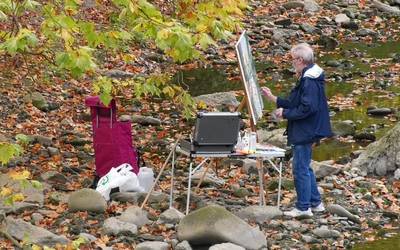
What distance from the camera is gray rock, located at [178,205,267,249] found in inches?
336

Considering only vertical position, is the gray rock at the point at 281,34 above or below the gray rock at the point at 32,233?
above

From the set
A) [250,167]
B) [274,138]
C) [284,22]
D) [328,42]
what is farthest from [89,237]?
[284,22]

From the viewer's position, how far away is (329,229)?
941 centimetres

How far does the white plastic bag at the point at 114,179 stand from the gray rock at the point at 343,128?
5.36 m

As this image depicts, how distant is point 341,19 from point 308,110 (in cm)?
1769

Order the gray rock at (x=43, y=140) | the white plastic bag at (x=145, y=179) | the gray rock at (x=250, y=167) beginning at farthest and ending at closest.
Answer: the gray rock at (x=43, y=140) → the gray rock at (x=250, y=167) → the white plastic bag at (x=145, y=179)

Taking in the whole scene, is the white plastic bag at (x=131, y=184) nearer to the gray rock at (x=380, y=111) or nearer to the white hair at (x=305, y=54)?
the white hair at (x=305, y=54)

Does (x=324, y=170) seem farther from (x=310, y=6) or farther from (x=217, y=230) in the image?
(x=310, y=6)

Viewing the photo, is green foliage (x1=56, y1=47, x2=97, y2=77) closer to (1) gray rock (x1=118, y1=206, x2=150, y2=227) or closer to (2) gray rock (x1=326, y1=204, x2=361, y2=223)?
(1) gray rock (x1=118, y1=206, x2=150, y2=227)

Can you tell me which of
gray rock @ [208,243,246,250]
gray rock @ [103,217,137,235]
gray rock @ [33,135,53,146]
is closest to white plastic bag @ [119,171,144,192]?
gray rock @ [103,217,137,235]

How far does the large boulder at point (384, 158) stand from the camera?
11.6 metres

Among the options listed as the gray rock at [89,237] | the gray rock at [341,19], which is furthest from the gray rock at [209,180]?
the gray rock at [341,19]

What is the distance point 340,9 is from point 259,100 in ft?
61.0

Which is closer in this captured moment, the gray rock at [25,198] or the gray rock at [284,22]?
the gray rock at [25,198]
